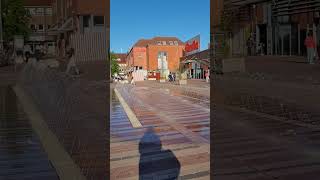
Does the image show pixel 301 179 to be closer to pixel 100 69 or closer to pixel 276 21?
pixel 276 21

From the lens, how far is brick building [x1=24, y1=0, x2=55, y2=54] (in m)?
4.01

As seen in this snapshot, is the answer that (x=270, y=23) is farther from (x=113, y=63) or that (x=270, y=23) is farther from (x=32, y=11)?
(x=32, y=11)

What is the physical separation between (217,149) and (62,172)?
2059 mm

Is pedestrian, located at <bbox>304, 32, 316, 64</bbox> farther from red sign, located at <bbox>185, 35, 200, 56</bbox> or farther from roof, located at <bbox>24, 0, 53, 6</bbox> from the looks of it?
roof, located at <bbox>24, 0, 53, 6</bbox>

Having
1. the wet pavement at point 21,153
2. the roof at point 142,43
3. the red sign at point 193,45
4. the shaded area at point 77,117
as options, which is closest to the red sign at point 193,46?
the red sign at point 193,45

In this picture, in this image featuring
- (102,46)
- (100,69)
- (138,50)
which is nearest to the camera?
(102,46)

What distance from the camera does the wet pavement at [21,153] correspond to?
16.4ft

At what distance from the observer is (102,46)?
7.61 ft

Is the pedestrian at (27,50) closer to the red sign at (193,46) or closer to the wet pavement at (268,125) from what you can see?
the wet pavement at (268,125)

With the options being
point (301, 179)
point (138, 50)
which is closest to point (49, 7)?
point (138, 50)

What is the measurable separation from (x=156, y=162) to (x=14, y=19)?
2.01 m

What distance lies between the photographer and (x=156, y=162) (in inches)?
208

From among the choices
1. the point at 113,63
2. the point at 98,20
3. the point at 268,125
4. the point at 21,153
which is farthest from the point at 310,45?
the point at 268,125

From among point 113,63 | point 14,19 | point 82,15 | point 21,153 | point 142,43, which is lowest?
point 21,153
